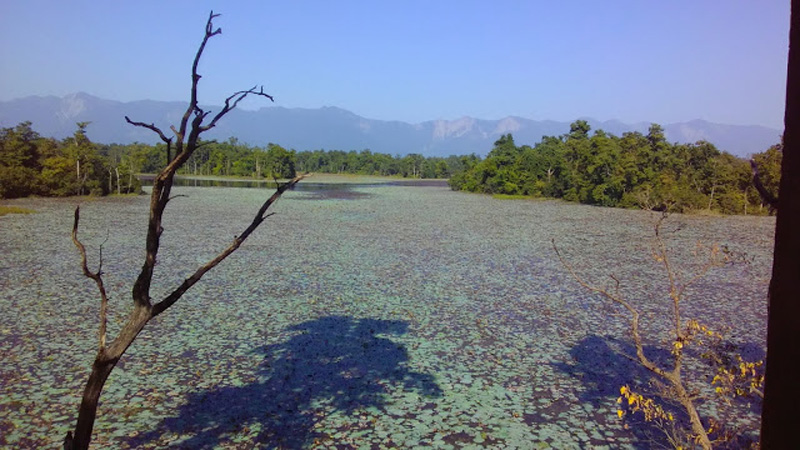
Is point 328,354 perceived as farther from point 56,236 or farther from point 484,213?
point 484,213

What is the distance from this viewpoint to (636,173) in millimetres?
49344

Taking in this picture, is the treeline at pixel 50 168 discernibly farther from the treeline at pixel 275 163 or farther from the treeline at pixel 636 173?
the treeline at pixel 636 173

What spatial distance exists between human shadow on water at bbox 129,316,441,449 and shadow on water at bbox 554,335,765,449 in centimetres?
285

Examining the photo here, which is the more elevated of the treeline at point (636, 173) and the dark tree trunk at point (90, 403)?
the treeline at point (636, 173)

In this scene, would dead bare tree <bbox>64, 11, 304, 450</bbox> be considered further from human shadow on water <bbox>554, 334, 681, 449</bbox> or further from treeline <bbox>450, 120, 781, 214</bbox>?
treeline <bbox>450, 120, 781, 214</bbox>

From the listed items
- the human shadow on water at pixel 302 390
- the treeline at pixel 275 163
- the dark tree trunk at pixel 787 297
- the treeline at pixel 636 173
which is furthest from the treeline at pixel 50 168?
the dark tree trunk at pixel 787 297

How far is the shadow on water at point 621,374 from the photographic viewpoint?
730cm

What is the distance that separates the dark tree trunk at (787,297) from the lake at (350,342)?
4070 mm

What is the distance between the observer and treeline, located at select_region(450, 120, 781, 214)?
45625 mm

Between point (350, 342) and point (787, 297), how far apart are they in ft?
31.2

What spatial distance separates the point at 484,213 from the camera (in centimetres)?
4141

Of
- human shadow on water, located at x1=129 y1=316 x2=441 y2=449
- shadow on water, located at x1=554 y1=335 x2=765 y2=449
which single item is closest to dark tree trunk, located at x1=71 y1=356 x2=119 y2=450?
human shadow on water, located at x1=129 y1=316 x2=441 y2=449

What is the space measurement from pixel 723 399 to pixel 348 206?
3787 centimetres

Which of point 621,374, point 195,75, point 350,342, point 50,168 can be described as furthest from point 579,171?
point 195,75
